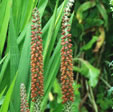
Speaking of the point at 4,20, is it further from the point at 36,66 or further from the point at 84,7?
the point at 84,7

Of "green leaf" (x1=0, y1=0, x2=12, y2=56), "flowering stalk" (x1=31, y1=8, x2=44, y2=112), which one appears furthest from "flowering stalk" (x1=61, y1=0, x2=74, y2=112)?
"green leaf" (x1=0, y1=0, x2=12, y2=56)

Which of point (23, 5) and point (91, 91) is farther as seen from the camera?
point (91, 91)

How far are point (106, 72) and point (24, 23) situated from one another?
72.7 inches

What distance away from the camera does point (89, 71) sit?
3258mm

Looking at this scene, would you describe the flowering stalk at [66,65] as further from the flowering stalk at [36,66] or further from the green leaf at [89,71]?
the green leaf at [89,71]

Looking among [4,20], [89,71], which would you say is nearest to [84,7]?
[89,71]

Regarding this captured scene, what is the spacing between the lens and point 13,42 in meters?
1.56

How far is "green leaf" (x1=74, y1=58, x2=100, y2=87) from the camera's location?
10.4ft

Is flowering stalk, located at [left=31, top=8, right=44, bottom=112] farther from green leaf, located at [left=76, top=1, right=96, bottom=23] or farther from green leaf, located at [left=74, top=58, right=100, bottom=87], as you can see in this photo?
green leaf, located at [left=76, top=1, right=96, bottom=23]

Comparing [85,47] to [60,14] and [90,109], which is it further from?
[60,14]

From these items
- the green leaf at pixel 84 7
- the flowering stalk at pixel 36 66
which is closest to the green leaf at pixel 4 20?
the flowering stalk at pixel 36 66

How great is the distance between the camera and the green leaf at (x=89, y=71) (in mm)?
3168

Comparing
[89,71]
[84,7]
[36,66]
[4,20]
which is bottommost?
[89,71]

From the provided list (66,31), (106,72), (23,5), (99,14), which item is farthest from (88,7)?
(66,31)
